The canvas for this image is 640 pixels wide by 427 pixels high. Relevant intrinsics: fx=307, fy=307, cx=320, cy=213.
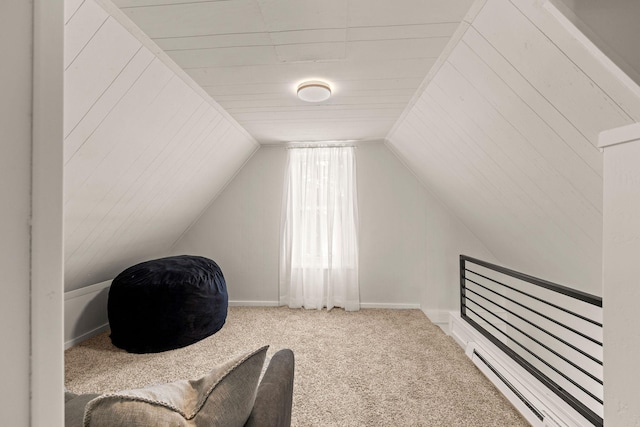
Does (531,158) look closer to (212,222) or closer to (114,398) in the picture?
(114,398)

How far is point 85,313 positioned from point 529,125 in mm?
3742

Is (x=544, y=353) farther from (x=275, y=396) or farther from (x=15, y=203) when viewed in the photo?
(x=15, y=203)

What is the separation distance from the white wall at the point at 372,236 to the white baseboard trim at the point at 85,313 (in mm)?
1077

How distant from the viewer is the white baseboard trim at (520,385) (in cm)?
160

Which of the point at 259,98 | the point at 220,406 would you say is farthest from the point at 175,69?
the point at 220,406

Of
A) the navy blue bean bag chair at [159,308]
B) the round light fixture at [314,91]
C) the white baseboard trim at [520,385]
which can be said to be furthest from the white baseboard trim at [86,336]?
the white baseboard trim at [520,385]

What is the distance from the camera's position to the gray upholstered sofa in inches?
27.6

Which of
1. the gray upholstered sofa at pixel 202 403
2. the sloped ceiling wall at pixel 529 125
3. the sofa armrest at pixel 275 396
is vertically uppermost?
the sloped ceiling wall at pixel 529 125

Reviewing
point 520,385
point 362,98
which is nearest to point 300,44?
point 362,98

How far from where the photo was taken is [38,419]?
0.35 metres

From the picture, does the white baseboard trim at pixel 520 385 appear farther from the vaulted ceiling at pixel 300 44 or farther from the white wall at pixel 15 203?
the white wall at pixel 15 203

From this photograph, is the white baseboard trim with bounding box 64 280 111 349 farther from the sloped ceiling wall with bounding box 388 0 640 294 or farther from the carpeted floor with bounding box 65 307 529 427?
the sloped ceiling wall with bounding box 388 0 640 294

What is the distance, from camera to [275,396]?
1013 mm

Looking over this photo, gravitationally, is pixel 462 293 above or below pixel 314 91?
below
